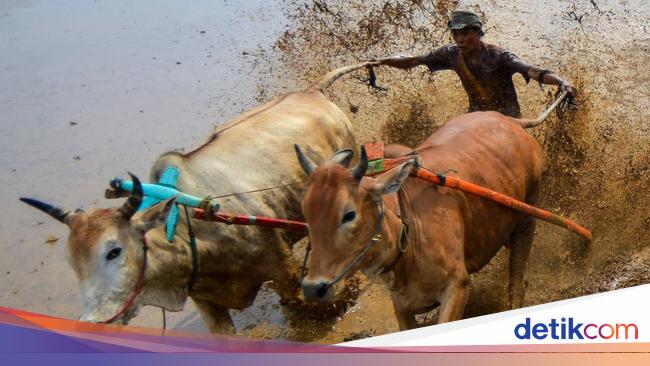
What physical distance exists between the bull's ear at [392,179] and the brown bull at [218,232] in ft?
3.45

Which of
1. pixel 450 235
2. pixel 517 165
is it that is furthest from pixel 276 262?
pixel 517 165

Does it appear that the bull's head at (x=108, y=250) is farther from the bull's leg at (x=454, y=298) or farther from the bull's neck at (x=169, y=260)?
the bull's leg at (x=454, y=298)

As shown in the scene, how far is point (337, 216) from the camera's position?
3.11 metres

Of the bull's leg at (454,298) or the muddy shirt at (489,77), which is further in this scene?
the muddy shirt at (489,77)

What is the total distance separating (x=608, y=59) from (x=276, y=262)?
6.16 m

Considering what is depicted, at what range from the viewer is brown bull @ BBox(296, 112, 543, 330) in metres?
3.15

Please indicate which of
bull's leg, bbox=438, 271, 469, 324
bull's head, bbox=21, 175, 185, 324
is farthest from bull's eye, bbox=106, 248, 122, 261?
bull's leg, bbox=438, 271, 469, 324

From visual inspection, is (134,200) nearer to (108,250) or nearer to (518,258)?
(108,250)

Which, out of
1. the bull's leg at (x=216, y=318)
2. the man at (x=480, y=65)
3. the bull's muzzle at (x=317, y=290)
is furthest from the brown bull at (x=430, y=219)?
the bull's leg at (x=216, y=318)

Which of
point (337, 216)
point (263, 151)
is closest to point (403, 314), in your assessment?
point (337, 216)

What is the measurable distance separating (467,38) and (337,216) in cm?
273

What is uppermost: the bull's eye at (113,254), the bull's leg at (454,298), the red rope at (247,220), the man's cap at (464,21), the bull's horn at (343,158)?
the bull's horn at (343,158)

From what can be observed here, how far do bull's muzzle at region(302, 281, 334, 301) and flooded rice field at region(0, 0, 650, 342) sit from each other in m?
1.89

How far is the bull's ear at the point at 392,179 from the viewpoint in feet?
10.6
